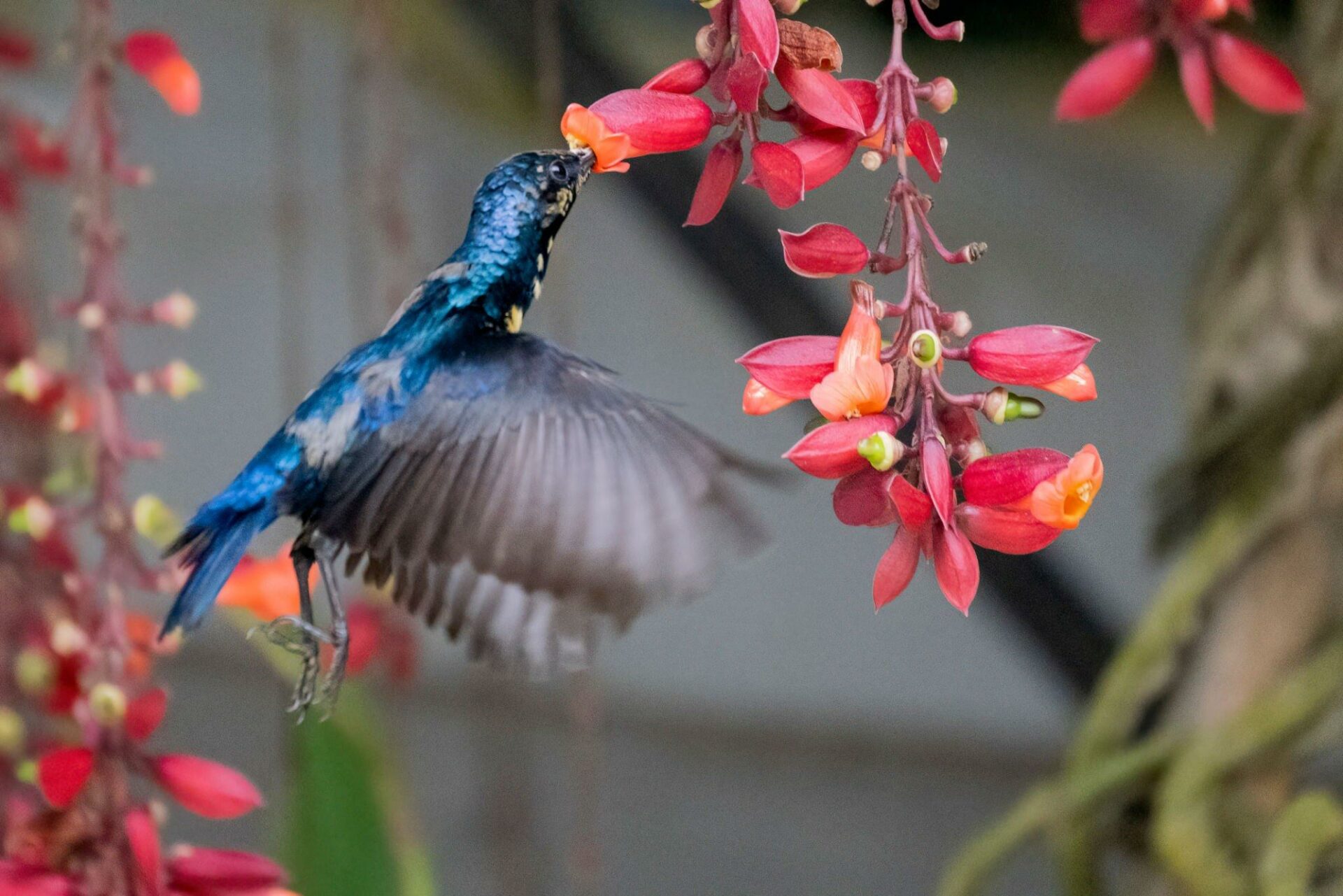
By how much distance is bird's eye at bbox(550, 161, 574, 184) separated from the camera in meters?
0.30

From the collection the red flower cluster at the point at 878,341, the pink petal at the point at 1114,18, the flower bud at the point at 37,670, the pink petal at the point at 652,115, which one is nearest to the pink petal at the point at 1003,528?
the red flower cluster at the point at 878,341

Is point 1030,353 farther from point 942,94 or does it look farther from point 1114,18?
point 1114,18

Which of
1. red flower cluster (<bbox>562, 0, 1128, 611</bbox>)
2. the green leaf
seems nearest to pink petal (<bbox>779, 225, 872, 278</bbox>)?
red flower cluster (<bbox>562, 0, 1128, 611</bbox>)

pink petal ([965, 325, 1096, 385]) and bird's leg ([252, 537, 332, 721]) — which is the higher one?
pink petal ([965, 325, 1096, 385])

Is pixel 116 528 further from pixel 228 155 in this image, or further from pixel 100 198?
pixel 228 155

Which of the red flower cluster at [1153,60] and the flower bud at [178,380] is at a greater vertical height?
the red flower cluster at [1153,60]

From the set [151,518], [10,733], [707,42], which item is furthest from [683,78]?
[10,733]

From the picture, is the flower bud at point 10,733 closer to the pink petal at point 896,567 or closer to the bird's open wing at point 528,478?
the bird's open wing at point 528,478

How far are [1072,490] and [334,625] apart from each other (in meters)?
0.21

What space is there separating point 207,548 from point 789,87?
219mm

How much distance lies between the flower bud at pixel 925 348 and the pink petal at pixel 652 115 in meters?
0.07

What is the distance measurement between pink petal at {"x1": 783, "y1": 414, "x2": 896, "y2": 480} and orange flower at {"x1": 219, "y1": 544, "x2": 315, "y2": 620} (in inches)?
10.1

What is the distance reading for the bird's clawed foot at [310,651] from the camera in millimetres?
350

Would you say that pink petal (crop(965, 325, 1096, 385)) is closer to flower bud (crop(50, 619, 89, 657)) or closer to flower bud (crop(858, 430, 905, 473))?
flower bud (crop(858, 430, 905, 473))
